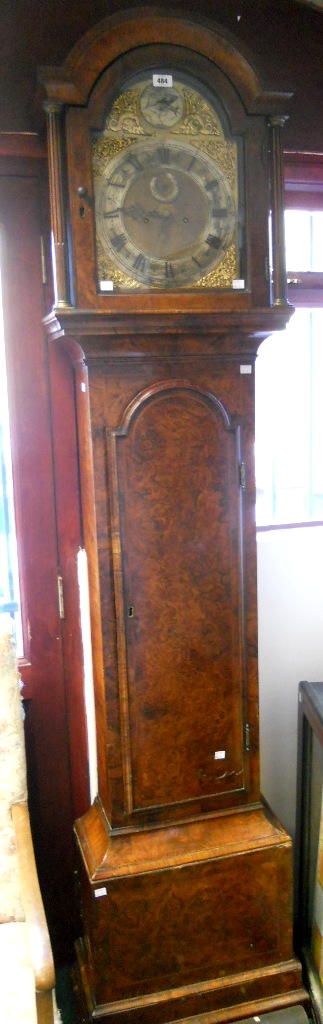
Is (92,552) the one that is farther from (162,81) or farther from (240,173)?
(162,81)

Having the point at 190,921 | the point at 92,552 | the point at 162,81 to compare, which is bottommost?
the point at 190,921

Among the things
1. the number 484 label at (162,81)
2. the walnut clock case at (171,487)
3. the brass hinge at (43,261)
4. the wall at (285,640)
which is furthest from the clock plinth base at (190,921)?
the number 484 label at (162,81)

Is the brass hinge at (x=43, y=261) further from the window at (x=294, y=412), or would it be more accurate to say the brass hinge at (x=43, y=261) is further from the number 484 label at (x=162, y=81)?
the window at (x=294, y=412)

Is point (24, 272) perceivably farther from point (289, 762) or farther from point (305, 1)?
point (289, 762)

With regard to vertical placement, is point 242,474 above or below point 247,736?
above

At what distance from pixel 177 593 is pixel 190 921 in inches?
30.9

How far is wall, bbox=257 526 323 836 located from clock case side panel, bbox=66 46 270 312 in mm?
857

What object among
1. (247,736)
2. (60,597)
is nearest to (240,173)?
(60,597)

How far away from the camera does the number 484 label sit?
1.68 metres

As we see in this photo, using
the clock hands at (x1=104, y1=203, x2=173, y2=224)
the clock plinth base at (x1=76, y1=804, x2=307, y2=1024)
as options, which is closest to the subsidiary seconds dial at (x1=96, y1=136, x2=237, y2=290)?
the clock hands at (x1=104, y1=203, x2=173, y2=224)

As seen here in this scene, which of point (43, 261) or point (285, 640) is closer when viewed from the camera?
point (43, 261)

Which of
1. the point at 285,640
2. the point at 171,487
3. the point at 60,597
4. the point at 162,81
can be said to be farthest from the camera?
A: the point at 285,640

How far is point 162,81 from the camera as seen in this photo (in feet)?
5.53

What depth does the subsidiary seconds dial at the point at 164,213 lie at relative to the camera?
5.53 feet
